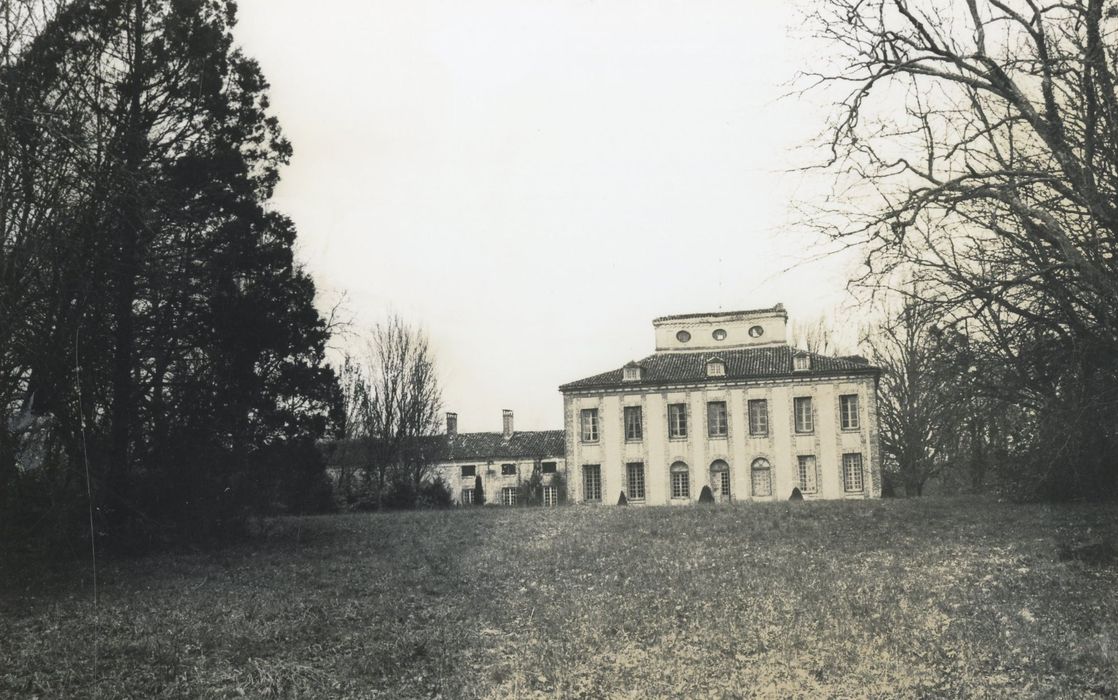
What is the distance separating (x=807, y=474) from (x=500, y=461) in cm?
2385

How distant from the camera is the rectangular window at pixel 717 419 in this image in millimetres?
47375

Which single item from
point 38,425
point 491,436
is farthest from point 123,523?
point 491,436

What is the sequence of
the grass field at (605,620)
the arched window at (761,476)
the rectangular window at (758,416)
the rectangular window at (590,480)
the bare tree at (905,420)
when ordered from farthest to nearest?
the rectangular window at (590,480) → the rectangular window at (758,416) → the arched window at (761,476) → the bare tree at (905,420) → the grass field at (605,620)

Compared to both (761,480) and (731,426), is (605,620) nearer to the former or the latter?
(761,480)

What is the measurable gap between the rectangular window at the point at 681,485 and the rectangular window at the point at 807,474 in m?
5.55

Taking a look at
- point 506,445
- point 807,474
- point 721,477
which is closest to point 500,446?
point 506,445

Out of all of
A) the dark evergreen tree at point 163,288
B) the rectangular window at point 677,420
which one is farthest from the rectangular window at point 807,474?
the dark evergreen tree at point 163,288

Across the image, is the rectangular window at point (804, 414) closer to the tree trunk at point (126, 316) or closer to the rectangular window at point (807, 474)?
the rectangular window at point (807, 474)

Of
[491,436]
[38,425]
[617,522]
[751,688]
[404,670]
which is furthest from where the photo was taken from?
[491,436]

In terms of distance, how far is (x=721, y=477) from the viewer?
4706 centimetres

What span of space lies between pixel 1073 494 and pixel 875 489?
2390 centimetres

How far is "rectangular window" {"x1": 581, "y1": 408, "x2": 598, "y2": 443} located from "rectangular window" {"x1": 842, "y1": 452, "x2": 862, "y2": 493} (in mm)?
12473

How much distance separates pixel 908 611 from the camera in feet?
35.7

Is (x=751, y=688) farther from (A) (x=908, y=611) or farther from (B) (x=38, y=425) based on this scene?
(B) (x=38, y=425)
